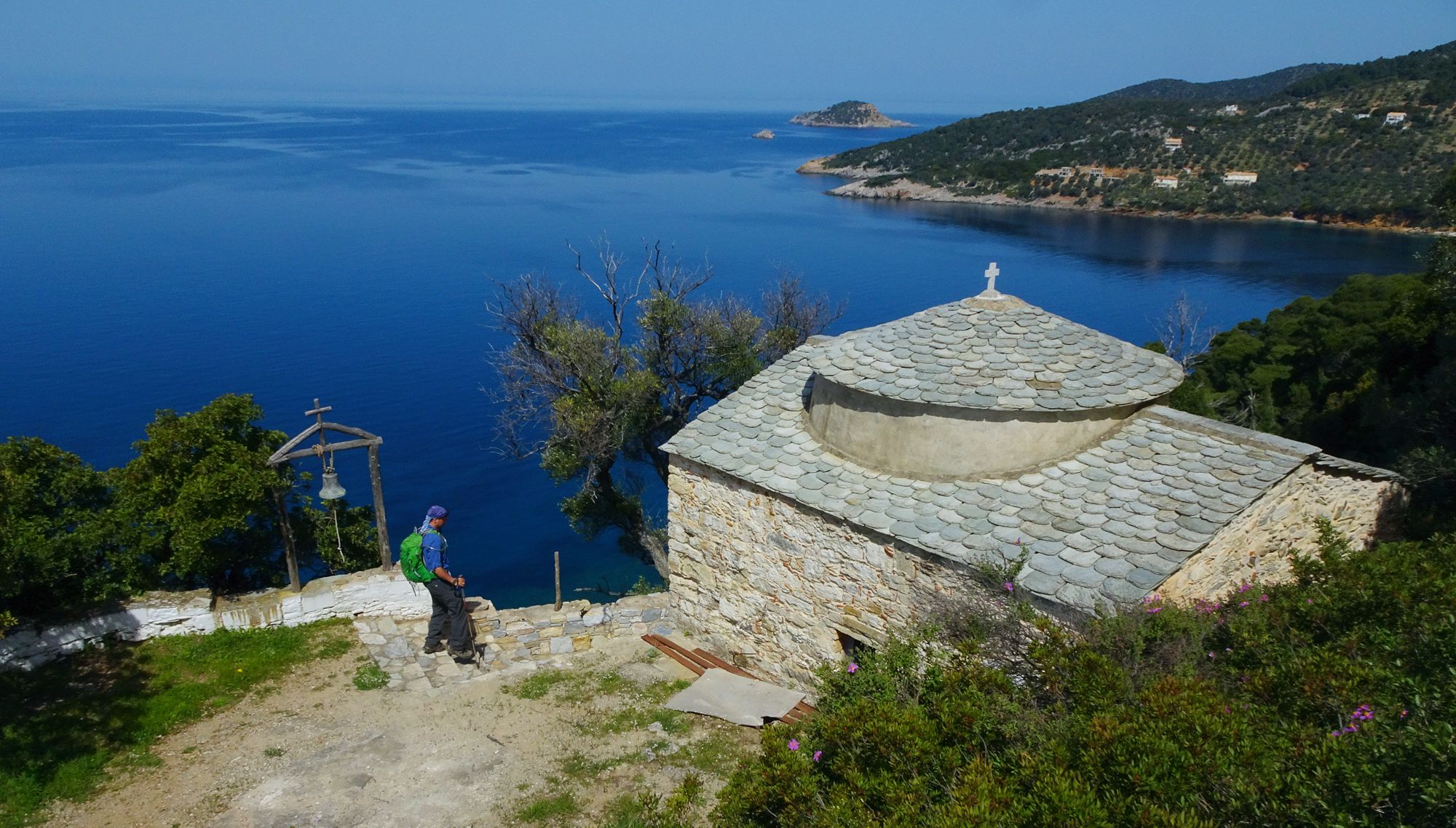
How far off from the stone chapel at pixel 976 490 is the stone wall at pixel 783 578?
24 millimetres

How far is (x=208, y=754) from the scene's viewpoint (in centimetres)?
759

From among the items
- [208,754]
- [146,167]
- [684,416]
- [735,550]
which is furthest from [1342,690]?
[146,167]

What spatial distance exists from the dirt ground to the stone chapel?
1.69 meters

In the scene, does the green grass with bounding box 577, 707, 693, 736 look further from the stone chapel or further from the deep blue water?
the deep blue water

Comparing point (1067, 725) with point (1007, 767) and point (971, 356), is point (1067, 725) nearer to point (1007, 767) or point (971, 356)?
point (1007, 767)

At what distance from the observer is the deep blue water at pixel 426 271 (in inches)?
1042

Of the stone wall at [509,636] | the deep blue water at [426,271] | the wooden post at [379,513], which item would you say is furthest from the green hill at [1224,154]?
the wooden post at [379,513]

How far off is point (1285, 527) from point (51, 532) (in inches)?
→ 492

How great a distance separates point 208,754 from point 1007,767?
684cm

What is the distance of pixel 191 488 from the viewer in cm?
A: 956

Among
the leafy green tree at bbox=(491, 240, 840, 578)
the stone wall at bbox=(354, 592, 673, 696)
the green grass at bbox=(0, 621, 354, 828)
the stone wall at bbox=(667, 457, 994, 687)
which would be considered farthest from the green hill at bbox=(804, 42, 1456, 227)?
the green grass at bbox=(0, 621, 354, 828)

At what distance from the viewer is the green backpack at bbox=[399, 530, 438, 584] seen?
30.0 feet

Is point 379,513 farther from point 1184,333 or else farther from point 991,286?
point 1184,333

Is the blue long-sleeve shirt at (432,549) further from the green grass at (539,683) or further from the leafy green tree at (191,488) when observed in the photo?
the leafy green tree at (191,488)
